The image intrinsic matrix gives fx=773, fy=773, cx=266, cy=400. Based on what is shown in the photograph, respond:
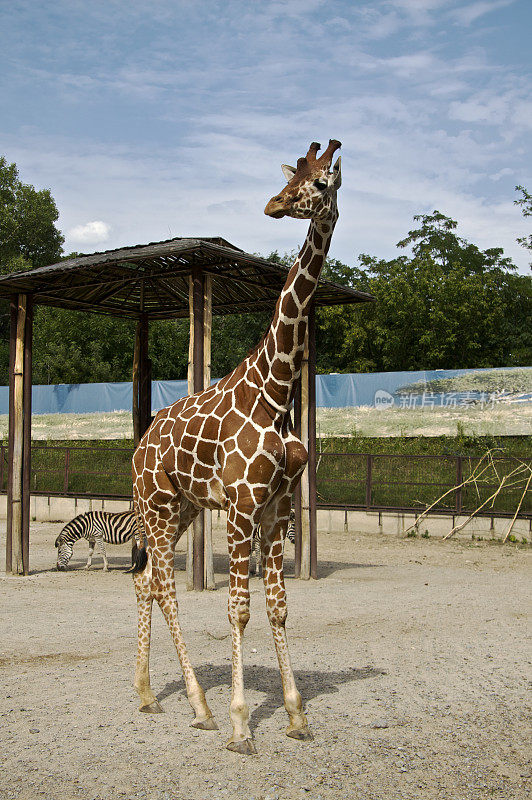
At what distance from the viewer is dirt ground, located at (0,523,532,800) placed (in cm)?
411

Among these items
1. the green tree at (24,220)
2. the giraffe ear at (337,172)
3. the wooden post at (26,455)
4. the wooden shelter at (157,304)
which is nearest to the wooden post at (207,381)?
the wooden shelter at (157,304)

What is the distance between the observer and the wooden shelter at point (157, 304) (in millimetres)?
9484

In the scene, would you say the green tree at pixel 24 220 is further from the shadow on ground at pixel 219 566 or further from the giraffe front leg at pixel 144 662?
the giraffe front leg at pixel 144 662

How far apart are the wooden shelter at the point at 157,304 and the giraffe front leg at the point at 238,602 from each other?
454cm

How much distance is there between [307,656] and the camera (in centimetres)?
661

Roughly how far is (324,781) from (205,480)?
6.50ft

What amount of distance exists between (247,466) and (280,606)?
93 centimetres

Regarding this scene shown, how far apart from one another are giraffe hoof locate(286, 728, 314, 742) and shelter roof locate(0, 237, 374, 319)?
18.0 ft

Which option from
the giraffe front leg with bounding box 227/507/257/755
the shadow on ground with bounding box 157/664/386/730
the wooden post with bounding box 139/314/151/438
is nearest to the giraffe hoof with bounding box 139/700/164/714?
the shadow on ground with bounding box 157/664/386/730

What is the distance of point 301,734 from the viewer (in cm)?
466

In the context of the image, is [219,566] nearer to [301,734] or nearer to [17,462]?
[17,462]

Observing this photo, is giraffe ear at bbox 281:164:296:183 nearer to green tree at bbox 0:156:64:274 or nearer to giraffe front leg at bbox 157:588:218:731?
giraffe front leg at bbox 157:588:218:731

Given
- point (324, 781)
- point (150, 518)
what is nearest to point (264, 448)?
point (150, 518)

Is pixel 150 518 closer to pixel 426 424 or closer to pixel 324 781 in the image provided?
pixel 324 781
